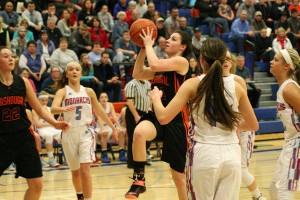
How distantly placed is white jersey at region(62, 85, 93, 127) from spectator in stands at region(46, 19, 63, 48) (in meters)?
7.85

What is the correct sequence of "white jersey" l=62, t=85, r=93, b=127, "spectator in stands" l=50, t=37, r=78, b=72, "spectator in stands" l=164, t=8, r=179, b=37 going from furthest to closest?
"spectator in stands" l=164, t=8, r=179, b=37, "spectator in stands" l=50, t=37, r=78, b=72, "white jersey" l=62, t=85, r=93, b=127

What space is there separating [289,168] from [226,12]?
1447 centimetres

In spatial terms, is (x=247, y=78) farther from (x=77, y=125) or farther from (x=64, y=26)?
(x=77, y=125)

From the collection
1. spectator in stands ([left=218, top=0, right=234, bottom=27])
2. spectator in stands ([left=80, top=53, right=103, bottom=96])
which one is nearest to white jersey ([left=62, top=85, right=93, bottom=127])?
spectator in stands ([left=80, top=53, right=103, bottom=96])

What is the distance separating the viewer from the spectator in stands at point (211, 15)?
1986 cm

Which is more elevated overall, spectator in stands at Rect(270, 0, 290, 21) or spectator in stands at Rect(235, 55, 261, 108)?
spectator in stands at Rect(270, 0, 290, 21)

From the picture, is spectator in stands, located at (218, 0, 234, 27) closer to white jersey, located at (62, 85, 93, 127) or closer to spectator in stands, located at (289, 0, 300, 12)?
spectator in stands, located at (289, 0, 300, 12)

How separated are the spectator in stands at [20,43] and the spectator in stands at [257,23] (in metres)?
7.46

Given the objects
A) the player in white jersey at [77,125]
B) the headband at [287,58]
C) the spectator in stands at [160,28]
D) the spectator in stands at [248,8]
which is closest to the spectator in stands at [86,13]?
the spectator in stands at [160,28]

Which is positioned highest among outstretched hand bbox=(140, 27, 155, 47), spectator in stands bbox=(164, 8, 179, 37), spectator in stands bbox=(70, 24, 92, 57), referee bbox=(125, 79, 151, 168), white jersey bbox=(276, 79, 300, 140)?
spectator in stands bbox=(164, 8, 179, 37)

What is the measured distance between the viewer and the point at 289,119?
628cm

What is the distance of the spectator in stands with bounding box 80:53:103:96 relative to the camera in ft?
48.4

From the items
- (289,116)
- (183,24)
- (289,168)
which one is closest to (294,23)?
(183,24)

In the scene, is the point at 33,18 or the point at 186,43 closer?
the point at 186,43
